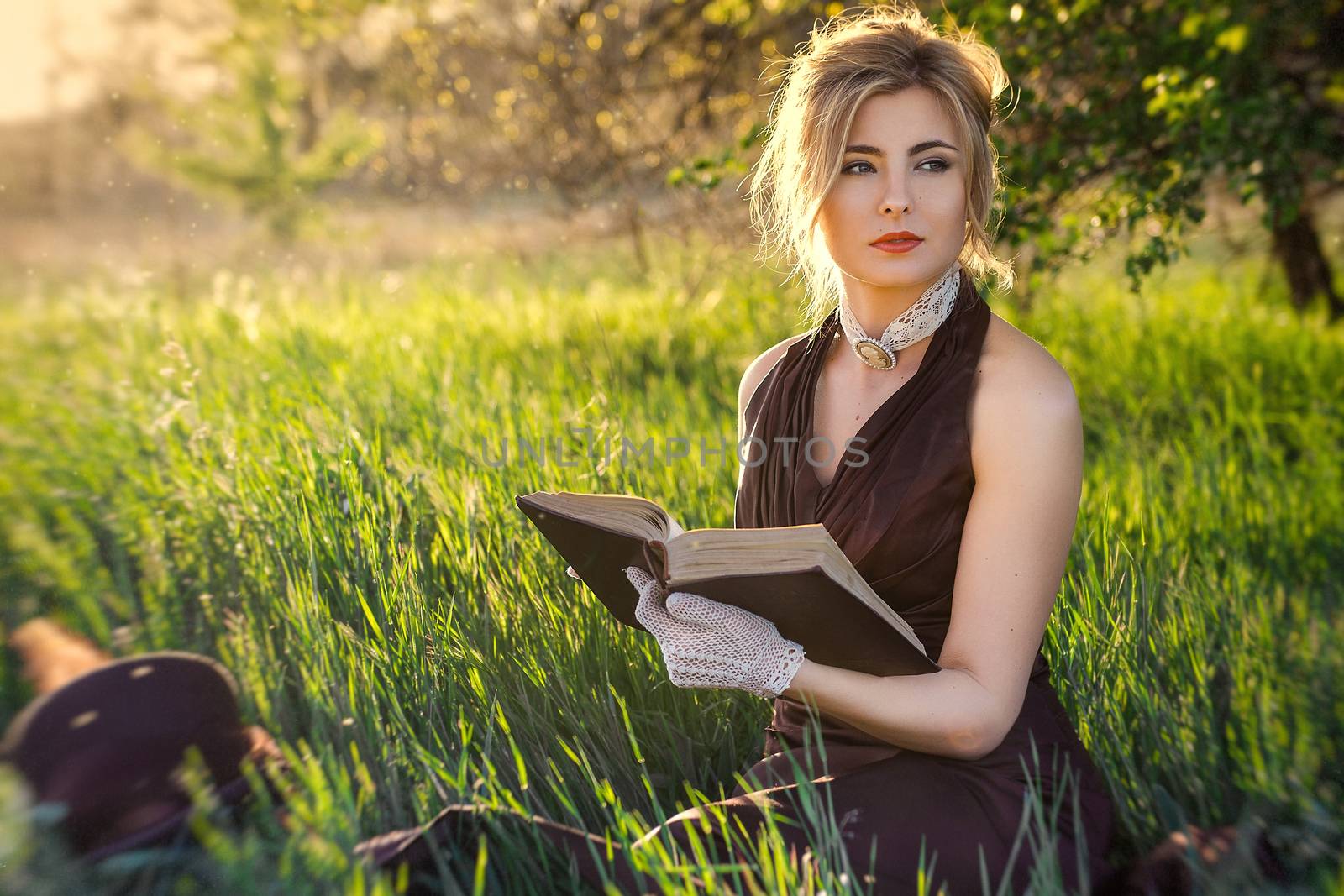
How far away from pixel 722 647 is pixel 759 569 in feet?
0.64

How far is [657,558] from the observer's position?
155 cm

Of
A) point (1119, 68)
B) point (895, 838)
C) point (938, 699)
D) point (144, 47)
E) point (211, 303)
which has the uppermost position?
point (144, 47)

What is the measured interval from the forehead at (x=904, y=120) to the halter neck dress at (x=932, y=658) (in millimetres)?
294

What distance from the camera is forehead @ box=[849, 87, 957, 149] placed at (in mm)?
1888

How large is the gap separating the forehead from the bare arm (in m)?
0.53

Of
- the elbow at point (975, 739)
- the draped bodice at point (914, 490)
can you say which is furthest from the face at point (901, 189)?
the elbow at point (975, 739)

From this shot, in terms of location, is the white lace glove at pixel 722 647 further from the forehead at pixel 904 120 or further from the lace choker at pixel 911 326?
the forehead at pixel 904 120

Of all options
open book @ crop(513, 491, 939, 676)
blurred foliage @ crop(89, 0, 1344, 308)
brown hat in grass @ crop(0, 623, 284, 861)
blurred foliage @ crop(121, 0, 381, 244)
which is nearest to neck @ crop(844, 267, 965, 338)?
open book @ crop(513, 491, 939, 676)

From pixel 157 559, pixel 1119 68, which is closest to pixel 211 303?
pixel 157 559

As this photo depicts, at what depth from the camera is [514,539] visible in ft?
8.88

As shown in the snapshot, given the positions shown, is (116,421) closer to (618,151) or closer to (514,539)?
(514,539)

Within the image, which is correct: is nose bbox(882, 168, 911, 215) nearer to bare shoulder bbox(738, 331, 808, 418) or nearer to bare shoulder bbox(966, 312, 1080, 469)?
bare shoulder bbox(966, 312, 1080, 469)

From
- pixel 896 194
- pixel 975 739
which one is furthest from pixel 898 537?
pixel 896 194

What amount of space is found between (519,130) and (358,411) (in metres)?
3.79
